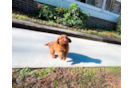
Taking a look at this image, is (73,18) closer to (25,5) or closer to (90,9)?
(90,9)

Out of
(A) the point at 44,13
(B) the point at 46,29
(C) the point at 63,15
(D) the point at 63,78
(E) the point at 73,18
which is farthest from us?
(C) the point at 63,15

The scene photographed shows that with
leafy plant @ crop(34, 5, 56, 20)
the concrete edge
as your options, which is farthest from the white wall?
the concrete edge

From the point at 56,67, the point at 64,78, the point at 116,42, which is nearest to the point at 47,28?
the point at 56,67

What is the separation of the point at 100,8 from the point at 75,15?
11.2ft

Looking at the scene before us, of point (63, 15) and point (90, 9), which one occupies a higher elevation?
point (90, 9)

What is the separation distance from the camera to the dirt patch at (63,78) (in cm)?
150

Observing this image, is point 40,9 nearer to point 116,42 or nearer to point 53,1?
→ point 53,1

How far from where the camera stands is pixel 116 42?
4961 mm

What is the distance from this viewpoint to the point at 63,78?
1.71 m

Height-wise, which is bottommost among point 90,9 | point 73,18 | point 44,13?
point 73,18

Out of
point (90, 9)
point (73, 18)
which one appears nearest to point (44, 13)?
point (73, 18)

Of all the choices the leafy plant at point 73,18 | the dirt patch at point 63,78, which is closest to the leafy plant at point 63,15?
the leafy plant at point 73,18

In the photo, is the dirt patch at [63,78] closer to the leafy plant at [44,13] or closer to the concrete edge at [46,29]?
the concrete edge at [46,29]

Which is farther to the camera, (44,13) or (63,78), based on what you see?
(44,13)
